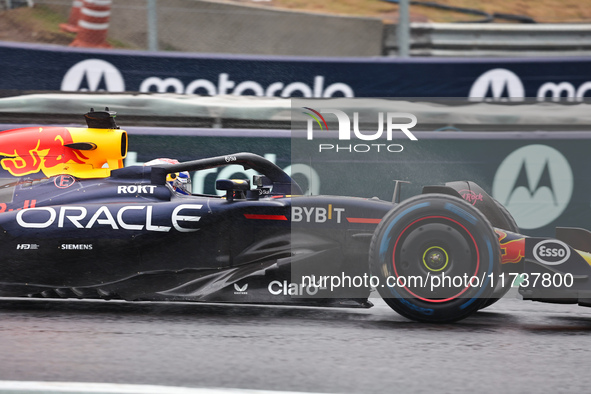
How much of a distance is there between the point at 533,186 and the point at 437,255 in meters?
2.45

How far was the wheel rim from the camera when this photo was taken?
3900 mm

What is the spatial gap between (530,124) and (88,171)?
12.3 ft

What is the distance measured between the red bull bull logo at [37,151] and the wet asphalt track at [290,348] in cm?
82

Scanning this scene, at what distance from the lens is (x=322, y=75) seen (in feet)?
27.8

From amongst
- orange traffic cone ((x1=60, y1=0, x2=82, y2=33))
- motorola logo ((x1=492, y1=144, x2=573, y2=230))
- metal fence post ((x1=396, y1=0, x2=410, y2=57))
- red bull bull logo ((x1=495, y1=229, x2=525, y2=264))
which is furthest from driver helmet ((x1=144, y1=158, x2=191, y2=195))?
orange traffic cone ((x1=60, y1=0, x2=82, y2=33))

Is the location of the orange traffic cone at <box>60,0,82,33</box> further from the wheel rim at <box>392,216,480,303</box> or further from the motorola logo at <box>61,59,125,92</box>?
the wheel rim at <box>392,216,480,303</box>

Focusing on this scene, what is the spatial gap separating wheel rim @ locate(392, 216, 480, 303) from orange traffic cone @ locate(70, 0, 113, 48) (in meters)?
6.48

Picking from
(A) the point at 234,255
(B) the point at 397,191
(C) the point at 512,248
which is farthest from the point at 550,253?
(A) the point at 234,255

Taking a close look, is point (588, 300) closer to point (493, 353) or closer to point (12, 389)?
point (493, 353)

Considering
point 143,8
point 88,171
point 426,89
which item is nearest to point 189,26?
point 143,8

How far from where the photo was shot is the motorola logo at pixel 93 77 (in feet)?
27.5

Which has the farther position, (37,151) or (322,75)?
(322,75)

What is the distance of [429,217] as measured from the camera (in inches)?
154

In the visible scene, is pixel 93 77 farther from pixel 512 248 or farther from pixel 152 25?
pixel 512 248
